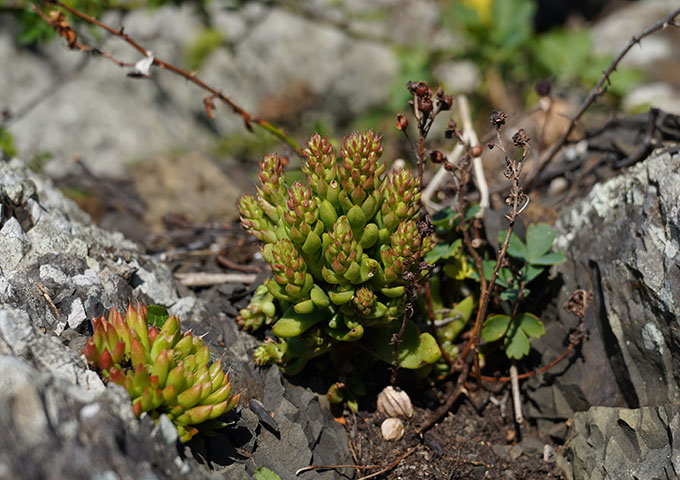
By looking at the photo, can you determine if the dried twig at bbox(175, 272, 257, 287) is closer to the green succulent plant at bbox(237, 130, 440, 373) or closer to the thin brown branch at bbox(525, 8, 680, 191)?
the green succulent plant at bbox(237, 130, 440, 373)

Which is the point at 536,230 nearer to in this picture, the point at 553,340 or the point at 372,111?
the point at 553,340

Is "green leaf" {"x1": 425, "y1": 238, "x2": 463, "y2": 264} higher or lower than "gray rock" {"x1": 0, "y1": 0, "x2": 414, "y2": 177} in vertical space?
lower

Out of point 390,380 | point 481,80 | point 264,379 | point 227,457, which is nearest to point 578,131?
point 481,80

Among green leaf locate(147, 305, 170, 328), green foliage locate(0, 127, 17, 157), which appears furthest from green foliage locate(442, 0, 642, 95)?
green leaf locate(147, 305, 170, 328)

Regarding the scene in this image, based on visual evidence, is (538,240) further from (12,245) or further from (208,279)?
(12,245)

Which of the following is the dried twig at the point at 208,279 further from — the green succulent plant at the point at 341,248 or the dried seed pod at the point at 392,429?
the dried seed pod at the point at 392,429

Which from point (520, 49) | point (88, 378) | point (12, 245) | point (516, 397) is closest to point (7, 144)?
point (12, 245)

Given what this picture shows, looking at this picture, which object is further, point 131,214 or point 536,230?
point 131,214
